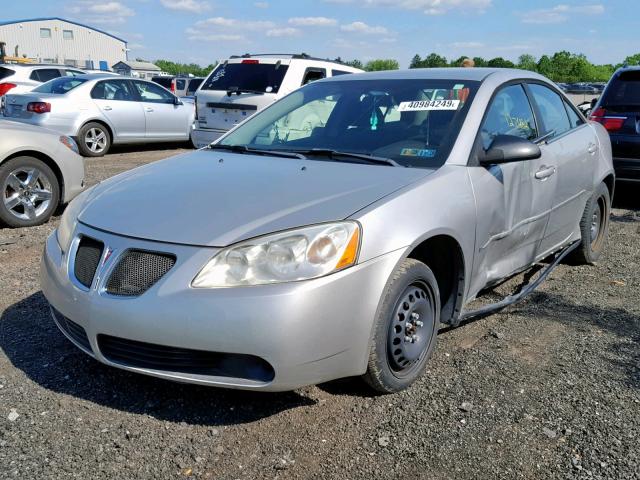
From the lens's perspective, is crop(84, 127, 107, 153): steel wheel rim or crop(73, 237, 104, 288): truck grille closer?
crop(73, 237, 104, 288): truck grille

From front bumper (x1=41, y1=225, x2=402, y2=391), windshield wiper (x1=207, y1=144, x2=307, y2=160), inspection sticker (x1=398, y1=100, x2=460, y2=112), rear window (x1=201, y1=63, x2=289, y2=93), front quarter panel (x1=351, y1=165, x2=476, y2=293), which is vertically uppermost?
rear window (x1=201, y1=63, x2=289, y2=93)

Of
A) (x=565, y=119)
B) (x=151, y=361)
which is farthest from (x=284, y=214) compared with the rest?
(x=565, y=119)

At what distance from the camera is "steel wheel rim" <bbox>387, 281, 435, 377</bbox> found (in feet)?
9.96

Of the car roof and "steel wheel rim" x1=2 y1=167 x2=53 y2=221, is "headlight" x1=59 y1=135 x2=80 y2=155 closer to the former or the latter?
"steel wheel rim" x1=2 y1=167 x2=53 y2=221

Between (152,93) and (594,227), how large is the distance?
10.2 metres

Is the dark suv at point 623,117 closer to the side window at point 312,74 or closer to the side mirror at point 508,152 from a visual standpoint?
the side window at point 312,74

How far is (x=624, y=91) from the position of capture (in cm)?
773

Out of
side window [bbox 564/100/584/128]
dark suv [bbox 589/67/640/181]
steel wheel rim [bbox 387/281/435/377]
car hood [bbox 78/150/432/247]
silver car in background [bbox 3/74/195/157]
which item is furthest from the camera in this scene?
silver car in background [bbox 3/74/195/157]

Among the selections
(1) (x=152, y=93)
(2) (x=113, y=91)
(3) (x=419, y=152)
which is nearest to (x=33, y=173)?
(3) (x=419, y=152)

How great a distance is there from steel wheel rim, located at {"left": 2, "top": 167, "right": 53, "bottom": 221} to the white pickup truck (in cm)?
357

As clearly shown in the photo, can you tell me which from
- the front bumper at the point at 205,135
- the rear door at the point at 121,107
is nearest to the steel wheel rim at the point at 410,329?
the front bumper at the point at 205,135

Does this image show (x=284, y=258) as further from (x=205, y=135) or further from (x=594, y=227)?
(x=205, y=135)

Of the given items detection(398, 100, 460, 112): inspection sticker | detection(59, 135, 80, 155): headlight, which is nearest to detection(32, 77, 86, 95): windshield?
detection(59, 135, 80, 155): headlight

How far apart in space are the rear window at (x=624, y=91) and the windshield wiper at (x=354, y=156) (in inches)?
210
